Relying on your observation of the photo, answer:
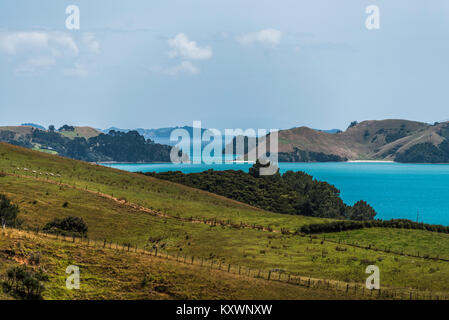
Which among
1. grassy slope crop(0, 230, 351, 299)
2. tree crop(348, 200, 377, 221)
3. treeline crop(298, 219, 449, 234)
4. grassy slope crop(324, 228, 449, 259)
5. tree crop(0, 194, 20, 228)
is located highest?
tree crop(0, 194, 20, 228)

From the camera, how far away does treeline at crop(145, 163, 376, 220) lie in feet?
536

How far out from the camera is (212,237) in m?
73.8

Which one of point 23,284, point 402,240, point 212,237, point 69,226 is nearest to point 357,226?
point 402,240

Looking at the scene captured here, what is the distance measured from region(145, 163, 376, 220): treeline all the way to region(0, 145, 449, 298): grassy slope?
65148 millimetres

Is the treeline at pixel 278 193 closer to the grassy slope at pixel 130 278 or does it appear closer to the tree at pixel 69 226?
the tree at pixel 69 226

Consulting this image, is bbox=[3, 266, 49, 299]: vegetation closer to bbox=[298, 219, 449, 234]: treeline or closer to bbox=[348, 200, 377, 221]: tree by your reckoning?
bbox=[298, 219, 449, 234]: treeline

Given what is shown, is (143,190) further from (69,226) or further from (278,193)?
(278,193)

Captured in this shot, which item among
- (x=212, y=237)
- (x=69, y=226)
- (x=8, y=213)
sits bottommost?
(x=212, y=237)

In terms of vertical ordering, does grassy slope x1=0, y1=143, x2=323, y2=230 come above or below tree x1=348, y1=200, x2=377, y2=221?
above

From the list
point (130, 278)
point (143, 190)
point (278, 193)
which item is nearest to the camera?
point (130, 278)

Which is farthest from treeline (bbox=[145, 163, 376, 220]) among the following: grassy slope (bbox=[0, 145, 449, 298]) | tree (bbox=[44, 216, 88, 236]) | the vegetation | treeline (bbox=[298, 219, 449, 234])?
the vegetation

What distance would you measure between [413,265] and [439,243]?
16.1 metres

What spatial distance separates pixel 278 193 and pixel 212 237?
106 meters
